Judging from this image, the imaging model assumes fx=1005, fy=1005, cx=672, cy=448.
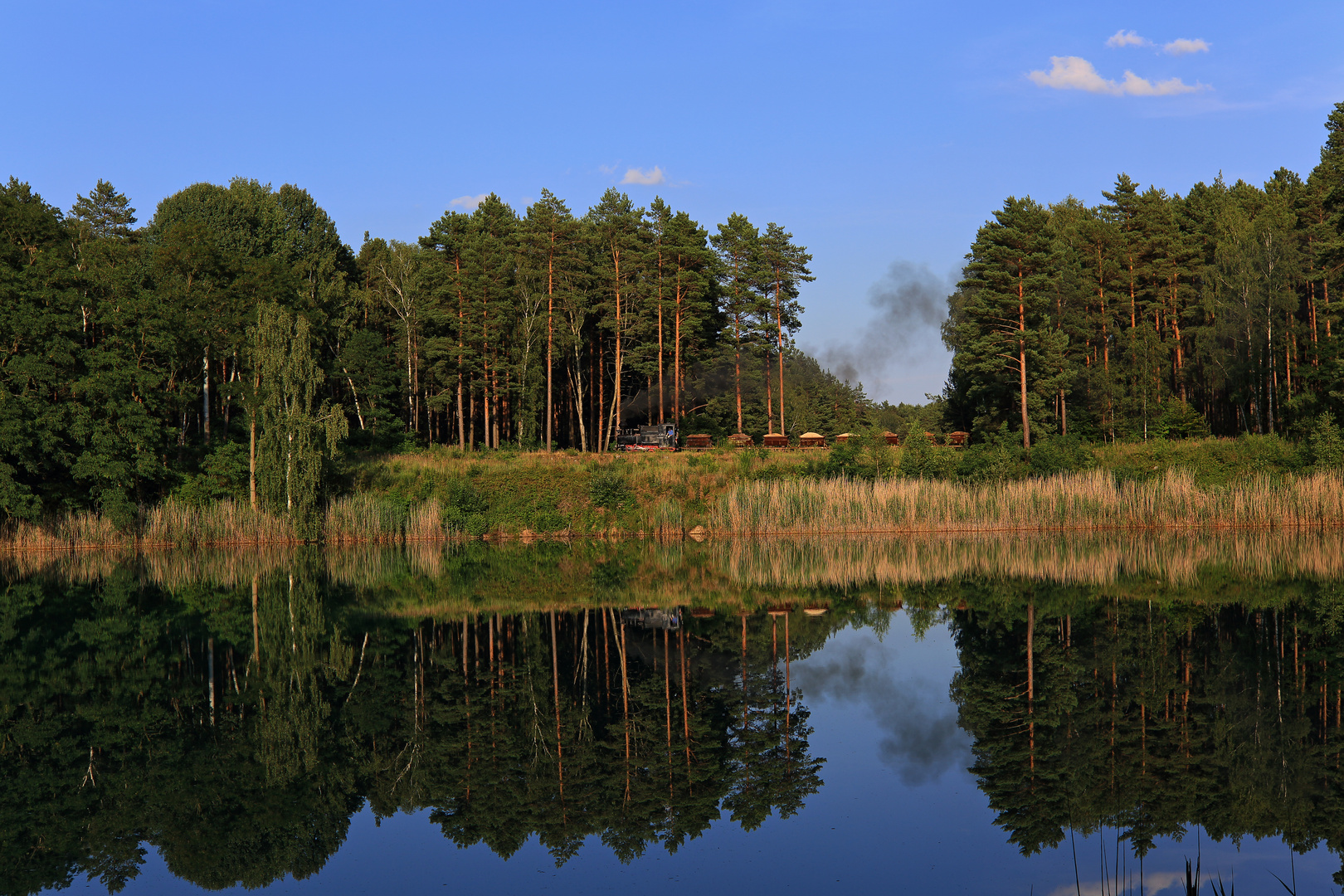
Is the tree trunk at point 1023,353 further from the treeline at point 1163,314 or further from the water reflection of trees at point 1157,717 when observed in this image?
the water reflection of trees at point 1157,717

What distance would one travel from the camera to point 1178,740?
1046 cm

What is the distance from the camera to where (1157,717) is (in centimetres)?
1139

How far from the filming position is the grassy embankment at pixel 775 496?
35312 mm

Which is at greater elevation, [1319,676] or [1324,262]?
[1324,262]

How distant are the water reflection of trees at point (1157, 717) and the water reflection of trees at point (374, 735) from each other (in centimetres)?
227

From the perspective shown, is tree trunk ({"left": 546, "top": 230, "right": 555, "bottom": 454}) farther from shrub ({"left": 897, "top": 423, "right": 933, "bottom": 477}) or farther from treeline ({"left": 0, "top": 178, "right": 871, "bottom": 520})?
shrub ({"left": 897, "top": 423, "right": 933, "bottom": 477})

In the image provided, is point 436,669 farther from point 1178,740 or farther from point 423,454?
point 423,454

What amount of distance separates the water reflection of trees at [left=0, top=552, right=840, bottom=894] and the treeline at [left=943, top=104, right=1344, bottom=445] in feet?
122

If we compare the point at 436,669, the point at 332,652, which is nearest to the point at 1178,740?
the point at 436,669

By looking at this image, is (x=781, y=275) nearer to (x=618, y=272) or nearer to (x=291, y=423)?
(x=618, y=272)

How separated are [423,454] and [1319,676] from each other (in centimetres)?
3961

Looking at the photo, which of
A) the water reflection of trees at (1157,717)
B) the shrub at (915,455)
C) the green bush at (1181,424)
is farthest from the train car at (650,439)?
the water reflection of trees at (1157,717)

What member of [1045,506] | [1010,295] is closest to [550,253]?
[1010,295]

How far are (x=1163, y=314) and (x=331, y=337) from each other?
5017 centimetres
